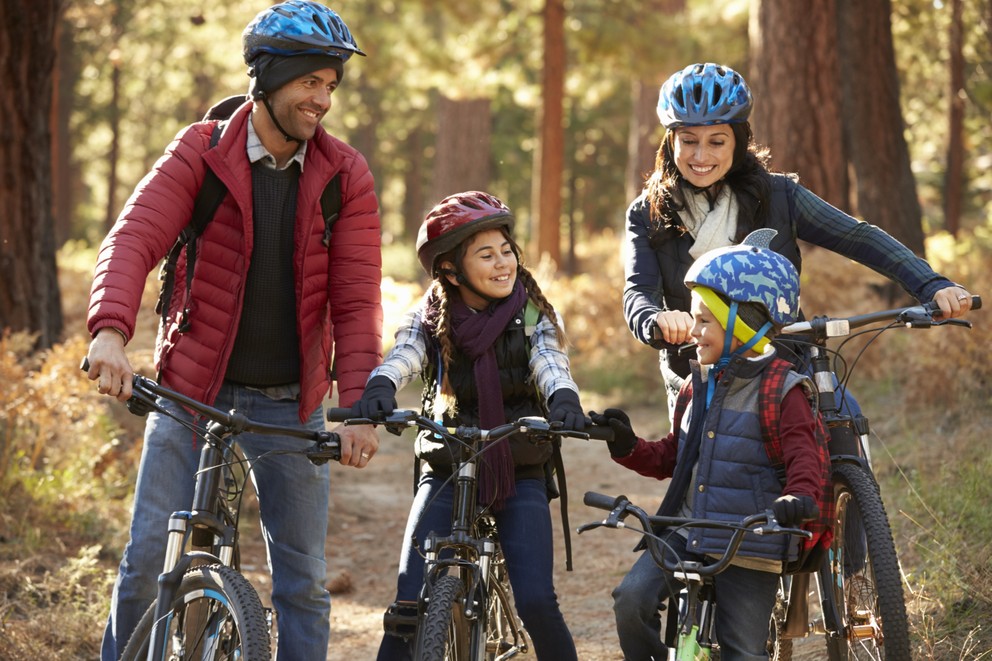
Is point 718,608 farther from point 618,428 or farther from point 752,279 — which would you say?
point 752,279

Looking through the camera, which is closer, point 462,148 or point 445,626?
point 445,626

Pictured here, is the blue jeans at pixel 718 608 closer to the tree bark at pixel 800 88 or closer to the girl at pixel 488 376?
the girl at pixel 488 376

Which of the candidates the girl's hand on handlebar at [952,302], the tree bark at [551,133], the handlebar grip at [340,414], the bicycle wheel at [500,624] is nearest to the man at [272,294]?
the handlebar grip at [340,414]

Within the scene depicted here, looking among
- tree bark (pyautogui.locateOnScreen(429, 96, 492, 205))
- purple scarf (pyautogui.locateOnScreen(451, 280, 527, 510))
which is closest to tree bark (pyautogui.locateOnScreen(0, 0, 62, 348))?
purple scarf (pyautogui.locateOnScreen(451, 280, 527, 510))

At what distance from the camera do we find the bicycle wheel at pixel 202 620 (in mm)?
3600

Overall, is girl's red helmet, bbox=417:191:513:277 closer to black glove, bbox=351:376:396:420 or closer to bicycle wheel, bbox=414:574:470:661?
black glove, bbox=351:376:396:420

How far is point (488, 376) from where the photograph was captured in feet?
14.6

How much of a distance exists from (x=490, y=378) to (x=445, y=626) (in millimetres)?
987

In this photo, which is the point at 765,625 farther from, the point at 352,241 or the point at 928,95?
the point at 928,95

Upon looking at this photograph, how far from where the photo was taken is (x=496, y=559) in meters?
4.54

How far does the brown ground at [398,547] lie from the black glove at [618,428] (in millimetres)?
2151

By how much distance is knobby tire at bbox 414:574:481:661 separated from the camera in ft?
12.3

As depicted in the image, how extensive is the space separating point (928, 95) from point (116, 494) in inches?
1011

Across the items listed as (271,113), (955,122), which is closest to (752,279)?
(271,113)
